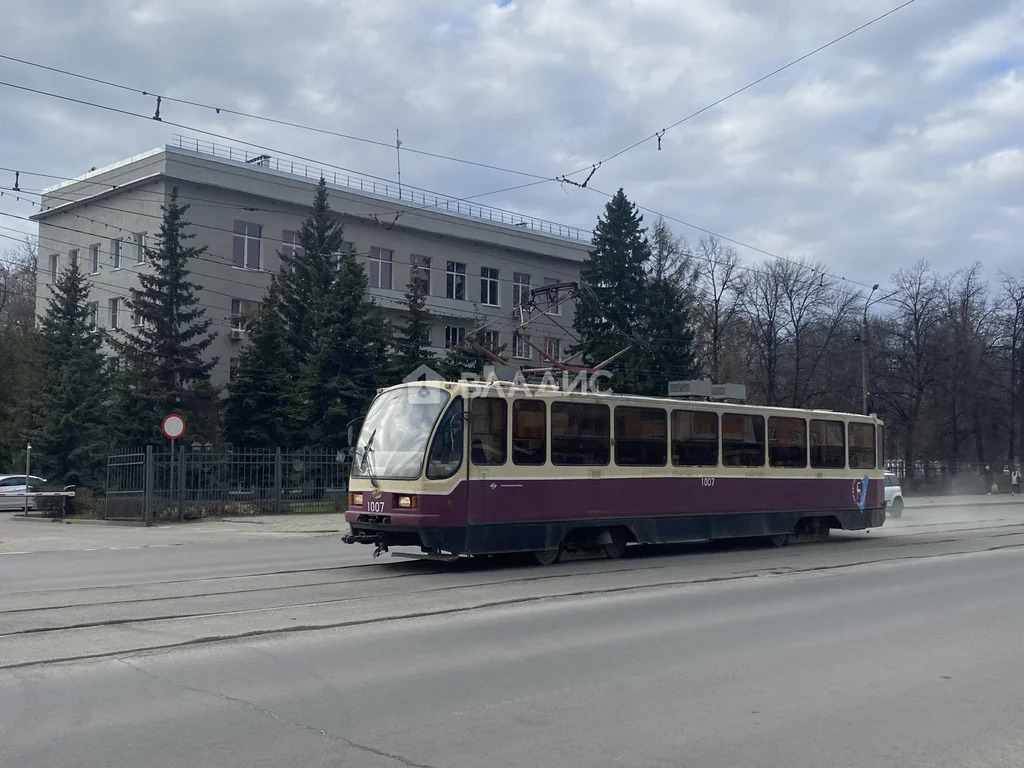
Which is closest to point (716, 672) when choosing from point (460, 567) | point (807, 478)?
point (460, 567)

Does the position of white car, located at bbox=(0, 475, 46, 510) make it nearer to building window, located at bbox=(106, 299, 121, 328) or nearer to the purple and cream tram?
building window, located at bbox=(106, 299, 121, 328)

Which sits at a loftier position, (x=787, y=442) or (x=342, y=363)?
(x=342, y=363)

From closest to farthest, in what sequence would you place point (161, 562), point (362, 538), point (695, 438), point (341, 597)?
1. point (341, 597)
2. point (362, 538)
3. point (161, 562)
4. point (695, 438)

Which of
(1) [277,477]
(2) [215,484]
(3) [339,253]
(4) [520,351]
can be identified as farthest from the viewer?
(4) [520,351]

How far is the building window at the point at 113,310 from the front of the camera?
49.3 meters

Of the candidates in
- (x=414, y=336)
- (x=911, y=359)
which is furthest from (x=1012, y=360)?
(x=414, y=336)

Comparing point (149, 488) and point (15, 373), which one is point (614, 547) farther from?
point (15, 373)

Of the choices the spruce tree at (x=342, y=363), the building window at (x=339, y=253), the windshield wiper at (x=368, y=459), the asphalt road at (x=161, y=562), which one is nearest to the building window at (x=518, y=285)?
the building window at (x=339, y=253)

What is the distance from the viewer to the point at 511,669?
816 centimetres

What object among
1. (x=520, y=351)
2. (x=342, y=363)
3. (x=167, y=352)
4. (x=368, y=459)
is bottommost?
(x=368, y=459)

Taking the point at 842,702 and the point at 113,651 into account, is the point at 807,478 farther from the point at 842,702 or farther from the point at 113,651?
the point at 113,651

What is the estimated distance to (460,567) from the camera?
15.2 m

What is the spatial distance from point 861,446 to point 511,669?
50.1 feet

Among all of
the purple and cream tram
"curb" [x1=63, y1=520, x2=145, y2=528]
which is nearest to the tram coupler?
the purple and cream tram
